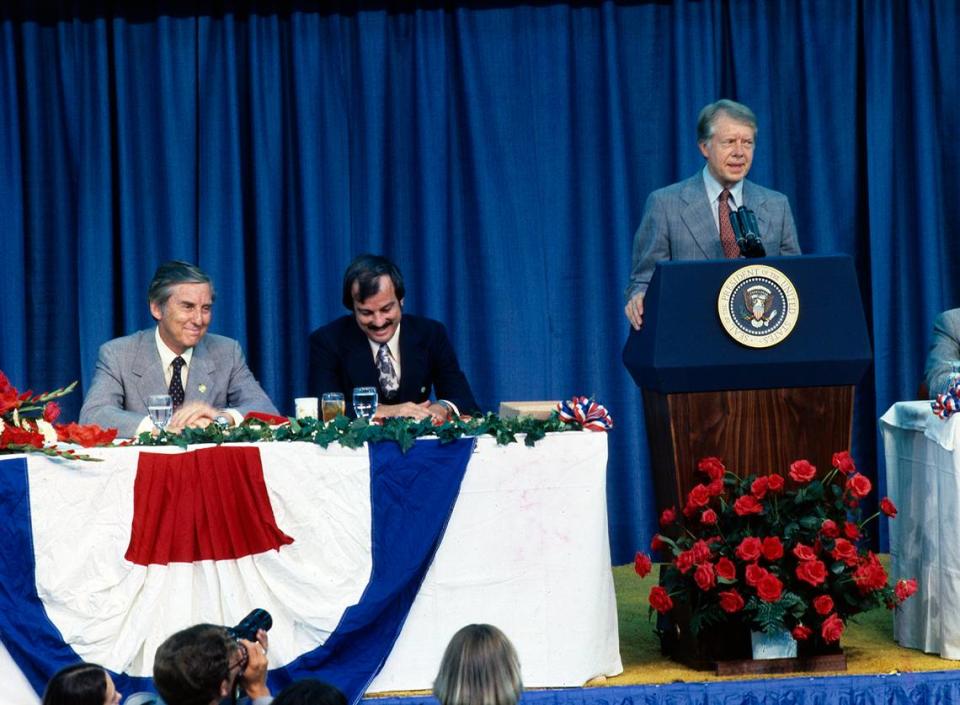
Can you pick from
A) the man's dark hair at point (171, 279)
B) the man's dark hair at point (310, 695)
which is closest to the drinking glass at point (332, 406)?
the man's dark hair at point (171, 279)

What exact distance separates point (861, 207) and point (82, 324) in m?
3.32

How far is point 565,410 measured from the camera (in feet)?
13.1

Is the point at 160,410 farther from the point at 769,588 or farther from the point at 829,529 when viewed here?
the point at 829,529

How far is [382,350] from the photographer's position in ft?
16.0

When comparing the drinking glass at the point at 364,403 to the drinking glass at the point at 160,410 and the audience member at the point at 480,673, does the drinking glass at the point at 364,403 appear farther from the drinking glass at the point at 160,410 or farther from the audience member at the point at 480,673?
the audience member at the point at 480,673

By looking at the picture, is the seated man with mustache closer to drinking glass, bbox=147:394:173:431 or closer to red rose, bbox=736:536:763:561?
drinking glass, bbox=147:394:173:431

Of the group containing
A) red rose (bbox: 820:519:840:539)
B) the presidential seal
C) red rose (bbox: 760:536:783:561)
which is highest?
the presidential seal

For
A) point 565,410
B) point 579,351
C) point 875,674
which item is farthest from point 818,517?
point 579,351

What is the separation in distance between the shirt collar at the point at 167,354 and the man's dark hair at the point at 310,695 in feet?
7.62

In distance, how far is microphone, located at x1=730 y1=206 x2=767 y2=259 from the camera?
3961 millimetres

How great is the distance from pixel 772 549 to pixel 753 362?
1.62 feet

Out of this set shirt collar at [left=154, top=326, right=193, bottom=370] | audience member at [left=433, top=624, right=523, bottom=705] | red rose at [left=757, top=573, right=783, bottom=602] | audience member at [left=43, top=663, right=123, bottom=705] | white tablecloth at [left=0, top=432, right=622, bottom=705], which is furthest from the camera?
shirt collar at [left=154, top=326, right=193, bottom=370]

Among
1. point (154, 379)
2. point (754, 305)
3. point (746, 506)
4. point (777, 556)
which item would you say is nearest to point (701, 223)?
point (754, 305)

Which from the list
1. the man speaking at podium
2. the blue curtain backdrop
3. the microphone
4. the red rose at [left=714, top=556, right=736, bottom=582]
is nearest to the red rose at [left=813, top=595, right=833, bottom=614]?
the red rose at [left=714, top=556, right=736, bottom=582]
